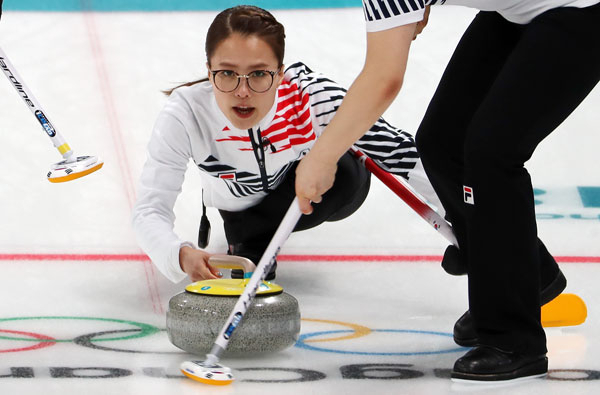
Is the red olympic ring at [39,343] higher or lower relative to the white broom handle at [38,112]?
lower

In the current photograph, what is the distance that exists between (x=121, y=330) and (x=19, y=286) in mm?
509

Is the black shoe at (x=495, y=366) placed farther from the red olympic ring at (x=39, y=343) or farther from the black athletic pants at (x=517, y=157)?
the red olympic ring at (x=39, y=343)

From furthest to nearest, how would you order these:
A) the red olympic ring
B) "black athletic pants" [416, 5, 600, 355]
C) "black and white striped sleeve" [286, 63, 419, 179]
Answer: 1. "black and white striped sleeve" [286, 63, 419, 179]
2. the red olympic ring
3. "black athletic pants" [416, 5, 600, 355]

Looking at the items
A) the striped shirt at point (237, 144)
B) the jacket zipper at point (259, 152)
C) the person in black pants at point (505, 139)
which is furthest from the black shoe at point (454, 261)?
the jacket zipper at point (259, 152)

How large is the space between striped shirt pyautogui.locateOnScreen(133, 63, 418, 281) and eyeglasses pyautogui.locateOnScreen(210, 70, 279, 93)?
178mm

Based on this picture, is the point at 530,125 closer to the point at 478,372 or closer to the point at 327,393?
the point at 478,372

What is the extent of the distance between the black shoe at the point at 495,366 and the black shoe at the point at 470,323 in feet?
0.72

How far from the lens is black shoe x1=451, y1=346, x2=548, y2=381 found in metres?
1.63

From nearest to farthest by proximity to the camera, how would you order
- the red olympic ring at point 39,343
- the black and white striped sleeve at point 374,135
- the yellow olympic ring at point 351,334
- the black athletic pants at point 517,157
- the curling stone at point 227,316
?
the black athletic pants at point 517,157, the curling stone at point 227,316, the red olympic ring at point 39,343, the yellow olympic ring at point 351,334, the black and white striped sleeve at point 374,135

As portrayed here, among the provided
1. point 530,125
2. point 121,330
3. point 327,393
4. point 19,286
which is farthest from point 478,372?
point 19,286

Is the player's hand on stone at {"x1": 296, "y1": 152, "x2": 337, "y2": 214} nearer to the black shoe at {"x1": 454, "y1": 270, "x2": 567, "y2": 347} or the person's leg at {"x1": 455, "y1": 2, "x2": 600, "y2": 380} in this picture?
the person's leg at {"x1": 455, "y1": 2, "x2": 600, "y2": 380}

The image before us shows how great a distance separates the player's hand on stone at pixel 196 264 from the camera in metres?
1.92

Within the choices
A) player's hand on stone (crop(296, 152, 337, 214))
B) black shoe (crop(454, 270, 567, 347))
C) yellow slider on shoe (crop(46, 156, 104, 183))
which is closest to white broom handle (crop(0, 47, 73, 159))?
yellow slider on shoe (crop(46, 156, 104, 183))

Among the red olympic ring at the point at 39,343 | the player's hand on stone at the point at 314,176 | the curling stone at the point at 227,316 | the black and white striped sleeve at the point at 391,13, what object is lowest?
the red olympic ring at the point at 39,343
